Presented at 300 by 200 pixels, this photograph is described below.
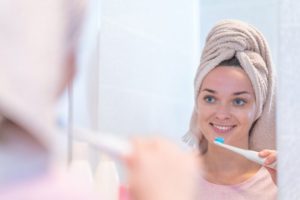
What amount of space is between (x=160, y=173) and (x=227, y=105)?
580 millimetres

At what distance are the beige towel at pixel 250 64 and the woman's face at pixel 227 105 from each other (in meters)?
0.01

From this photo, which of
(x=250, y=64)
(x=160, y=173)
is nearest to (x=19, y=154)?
Answer: (x=160, y=173)

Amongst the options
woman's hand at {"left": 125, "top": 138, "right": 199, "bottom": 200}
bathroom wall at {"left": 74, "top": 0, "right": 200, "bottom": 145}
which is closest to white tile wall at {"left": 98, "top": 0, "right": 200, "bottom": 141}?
bathroom wall at {"left": 74, "top": 0, "right": 200, "bottom": 145}

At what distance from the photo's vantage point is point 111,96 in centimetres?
100

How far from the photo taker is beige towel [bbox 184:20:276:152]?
84 centimetres

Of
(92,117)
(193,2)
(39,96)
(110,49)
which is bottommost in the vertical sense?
(92,117)

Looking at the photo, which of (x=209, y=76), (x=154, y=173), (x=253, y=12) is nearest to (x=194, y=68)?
(x=209, y=76)

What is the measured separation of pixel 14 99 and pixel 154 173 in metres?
0.12

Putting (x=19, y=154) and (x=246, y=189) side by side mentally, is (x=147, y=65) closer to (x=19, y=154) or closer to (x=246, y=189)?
(x=246, y=189)

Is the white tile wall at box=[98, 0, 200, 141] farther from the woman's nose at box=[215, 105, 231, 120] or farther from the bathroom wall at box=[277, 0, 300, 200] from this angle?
the bathroom wall at box=[277, 0, 300, 200]

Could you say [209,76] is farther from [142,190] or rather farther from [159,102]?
[142,190]

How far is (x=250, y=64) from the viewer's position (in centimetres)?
84

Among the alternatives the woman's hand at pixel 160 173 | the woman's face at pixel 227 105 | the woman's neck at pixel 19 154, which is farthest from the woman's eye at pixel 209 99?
the woman's neck at pixel 19 154

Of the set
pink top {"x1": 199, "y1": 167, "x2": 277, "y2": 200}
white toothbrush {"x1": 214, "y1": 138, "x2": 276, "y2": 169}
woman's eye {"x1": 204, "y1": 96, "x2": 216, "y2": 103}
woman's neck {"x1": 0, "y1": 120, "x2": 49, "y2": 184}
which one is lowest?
pink top {"x1": 199, "y1": 167, "x2": 277, "y2": 200}
